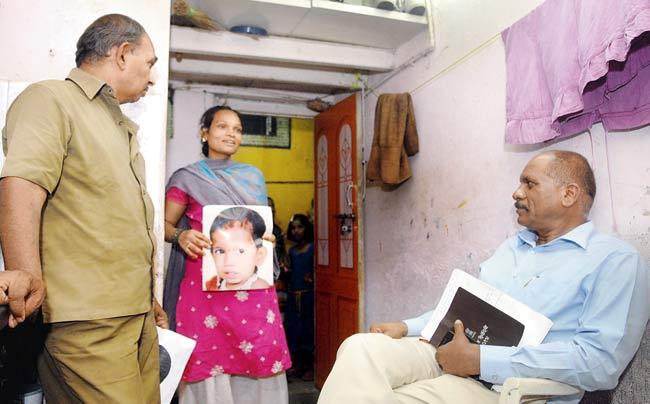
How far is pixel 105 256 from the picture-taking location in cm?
137

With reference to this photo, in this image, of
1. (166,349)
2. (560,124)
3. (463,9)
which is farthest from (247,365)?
(463,9)

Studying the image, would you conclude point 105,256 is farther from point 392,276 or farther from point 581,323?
point 392,276

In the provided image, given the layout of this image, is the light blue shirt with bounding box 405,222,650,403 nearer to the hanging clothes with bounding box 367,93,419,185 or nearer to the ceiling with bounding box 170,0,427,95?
the hanging clothes with bounding box 367,93,419,185

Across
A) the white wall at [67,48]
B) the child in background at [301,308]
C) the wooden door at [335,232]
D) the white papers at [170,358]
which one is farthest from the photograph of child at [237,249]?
the child in background at [301,308]

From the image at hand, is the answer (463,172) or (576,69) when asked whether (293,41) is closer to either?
(463,172)

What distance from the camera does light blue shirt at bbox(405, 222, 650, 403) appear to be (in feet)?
4.44

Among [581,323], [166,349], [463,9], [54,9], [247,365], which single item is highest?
[463,9]

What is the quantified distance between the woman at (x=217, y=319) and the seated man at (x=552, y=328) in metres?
0.77

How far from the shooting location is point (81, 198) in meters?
1.34

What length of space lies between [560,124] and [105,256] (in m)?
1.64

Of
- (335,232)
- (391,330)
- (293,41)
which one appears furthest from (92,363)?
(335,232)

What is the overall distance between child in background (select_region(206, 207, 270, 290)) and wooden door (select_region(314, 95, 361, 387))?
1570 millimetres

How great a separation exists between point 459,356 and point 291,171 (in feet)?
16.6

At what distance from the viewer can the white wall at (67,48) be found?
2096 mm
